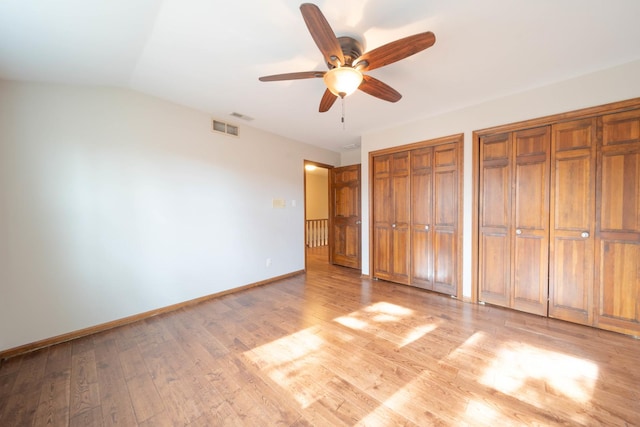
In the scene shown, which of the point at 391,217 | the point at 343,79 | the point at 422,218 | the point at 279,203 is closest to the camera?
the point at 343,79

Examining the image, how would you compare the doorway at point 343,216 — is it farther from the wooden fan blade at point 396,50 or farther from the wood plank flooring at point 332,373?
the wooden fan blade at point 396,50

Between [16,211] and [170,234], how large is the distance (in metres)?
1.20

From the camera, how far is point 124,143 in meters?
2.55

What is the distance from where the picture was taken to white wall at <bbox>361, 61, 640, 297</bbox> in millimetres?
2197

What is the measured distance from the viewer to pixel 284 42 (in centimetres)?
183

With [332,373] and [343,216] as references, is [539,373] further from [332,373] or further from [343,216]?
[343,216]

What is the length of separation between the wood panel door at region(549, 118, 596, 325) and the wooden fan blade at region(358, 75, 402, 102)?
1.92m

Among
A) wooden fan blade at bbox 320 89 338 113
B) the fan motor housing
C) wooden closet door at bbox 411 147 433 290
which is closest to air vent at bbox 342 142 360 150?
wooden closet door at bbox 411 147 433 290

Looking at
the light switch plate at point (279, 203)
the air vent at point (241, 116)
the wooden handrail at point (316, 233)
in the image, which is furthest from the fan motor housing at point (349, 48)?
the wooden handrail at point (316, 233)

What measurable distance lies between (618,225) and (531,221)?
24.2 inches

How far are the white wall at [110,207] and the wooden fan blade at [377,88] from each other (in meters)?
2.28

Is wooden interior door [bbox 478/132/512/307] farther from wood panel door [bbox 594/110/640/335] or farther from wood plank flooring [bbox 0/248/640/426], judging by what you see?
wood panel door [bbox 594/110/640/335]

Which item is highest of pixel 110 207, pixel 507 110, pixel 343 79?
pixel 507 110

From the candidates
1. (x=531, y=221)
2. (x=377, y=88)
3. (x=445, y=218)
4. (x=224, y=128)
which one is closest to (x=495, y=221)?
(x=531, y=221)
